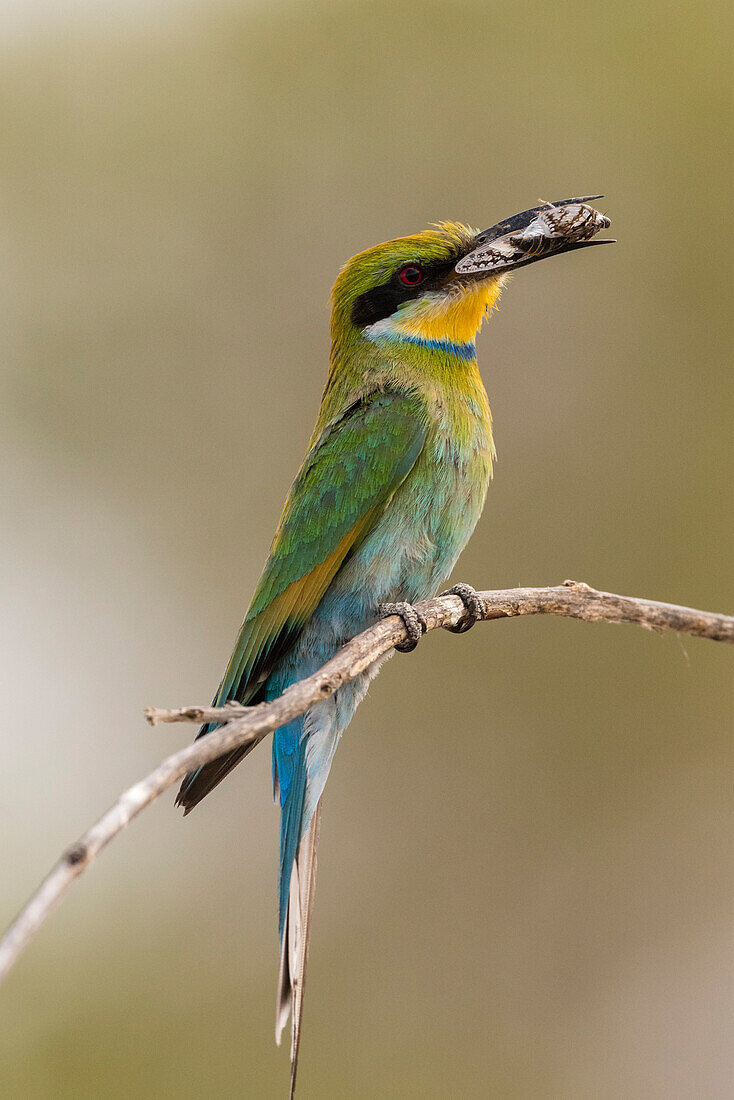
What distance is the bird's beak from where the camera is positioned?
259cm

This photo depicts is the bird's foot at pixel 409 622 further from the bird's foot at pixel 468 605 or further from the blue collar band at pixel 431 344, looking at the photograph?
the blue collar band at pixel 431 344

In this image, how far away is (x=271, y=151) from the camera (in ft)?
16.8

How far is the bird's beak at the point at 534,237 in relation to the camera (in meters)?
2.59

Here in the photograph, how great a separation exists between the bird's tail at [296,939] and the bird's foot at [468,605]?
1.95ft

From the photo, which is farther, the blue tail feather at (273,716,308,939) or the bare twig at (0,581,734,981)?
the blue tail feather at (273,716,308,939)

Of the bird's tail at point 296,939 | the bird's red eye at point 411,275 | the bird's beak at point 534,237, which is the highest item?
the bird's red eye at point 411,275

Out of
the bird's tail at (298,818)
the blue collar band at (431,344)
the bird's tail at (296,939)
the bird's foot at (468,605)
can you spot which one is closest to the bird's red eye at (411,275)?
the blue collar band at (431,344)

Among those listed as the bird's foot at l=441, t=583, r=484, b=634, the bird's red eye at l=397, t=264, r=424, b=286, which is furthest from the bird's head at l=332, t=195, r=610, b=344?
the bird's foot at l=441, t=583, r=484, b=634

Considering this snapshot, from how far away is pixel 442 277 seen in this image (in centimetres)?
274

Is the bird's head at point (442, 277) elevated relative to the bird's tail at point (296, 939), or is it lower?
elevated

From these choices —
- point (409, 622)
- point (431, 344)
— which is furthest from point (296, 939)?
point (431, 344)

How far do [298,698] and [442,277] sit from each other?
1.57m

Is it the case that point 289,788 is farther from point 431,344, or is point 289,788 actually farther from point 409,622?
point 431,344

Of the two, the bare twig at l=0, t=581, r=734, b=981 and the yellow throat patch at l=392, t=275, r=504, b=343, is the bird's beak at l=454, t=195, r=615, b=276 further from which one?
the bare twig at l=0, t=581, r=734, b=981
